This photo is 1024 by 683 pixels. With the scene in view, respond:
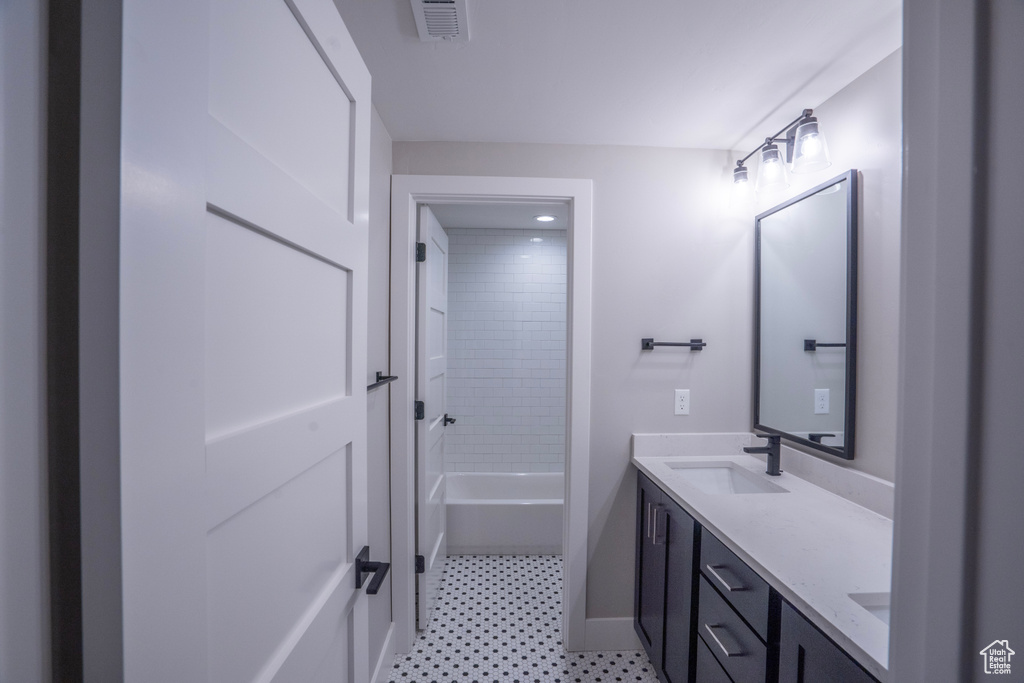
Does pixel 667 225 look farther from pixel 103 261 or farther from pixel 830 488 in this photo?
pixel 103 261

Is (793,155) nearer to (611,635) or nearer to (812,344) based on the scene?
(812,344)

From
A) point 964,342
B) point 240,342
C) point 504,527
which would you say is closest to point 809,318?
point 964,342

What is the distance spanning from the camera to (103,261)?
35 cm

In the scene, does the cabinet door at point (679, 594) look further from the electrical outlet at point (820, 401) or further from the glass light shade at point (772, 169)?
the glass light shade at point (772, 169)

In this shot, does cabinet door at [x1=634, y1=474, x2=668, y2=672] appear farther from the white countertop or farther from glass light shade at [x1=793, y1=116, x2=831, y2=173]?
glass light shade at [x1=793, y1=116, x2=831, y2=173]

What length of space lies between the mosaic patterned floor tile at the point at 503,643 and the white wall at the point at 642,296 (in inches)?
8.9

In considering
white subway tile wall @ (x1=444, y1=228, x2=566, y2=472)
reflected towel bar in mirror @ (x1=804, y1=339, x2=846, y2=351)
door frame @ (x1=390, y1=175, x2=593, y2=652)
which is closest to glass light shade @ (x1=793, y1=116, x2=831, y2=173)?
reflected towel bar in mirror @ (x1=804, y1=339, x2=846, y2=351)

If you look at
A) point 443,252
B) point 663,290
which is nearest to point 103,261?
point 663,290

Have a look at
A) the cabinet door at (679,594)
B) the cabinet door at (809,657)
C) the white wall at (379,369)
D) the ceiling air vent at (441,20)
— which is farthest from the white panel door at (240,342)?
the cabinet door at (679,594)

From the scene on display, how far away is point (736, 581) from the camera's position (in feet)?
3.94

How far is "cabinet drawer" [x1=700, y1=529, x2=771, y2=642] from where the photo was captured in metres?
1.09

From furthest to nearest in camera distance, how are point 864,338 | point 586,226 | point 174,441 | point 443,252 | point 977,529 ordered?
1. point 443,252
2. point 586,226
3. point 864,338
4. point 174,441
5. point 977,529

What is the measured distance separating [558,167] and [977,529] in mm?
2006

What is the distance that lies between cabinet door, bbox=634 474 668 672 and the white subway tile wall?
163cm
